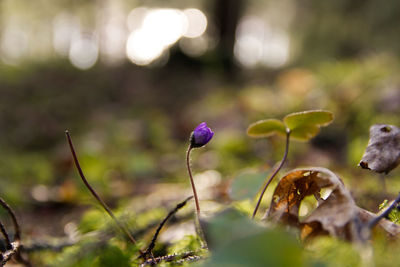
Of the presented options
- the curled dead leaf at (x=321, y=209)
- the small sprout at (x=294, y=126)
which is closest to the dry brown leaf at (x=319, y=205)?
the curled dead leaf at (x=321, y=209)

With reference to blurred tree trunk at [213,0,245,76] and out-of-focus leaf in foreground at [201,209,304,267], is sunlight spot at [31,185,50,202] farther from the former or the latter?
blurred tree trunk at [213,0,245,76]

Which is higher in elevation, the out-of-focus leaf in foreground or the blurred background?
the out-of-focus leaf in foreground

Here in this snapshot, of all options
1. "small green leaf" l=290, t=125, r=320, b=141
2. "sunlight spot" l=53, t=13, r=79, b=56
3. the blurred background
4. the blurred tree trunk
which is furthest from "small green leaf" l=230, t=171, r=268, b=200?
"sunlight spot" l=53, t=13, r=79, b=56

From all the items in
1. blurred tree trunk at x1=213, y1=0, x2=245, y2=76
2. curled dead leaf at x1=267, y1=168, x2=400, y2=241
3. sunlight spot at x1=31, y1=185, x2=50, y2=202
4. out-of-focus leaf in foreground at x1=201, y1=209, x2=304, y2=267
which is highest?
blurred tree trunk at x1=213, y1=0, x2=245, y2=76

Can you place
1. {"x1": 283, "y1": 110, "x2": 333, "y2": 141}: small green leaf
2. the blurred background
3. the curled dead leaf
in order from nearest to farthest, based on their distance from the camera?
the curled dead leaf < {"x1": 283, "y1": 110, "x2": 333, "y2": 141}: small green leaf < the blurred background

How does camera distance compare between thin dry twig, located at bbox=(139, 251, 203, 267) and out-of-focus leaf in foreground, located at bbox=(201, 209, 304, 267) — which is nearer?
out-of-focus leaf in foreground, located at bbox=(201, 209, 304, 267)

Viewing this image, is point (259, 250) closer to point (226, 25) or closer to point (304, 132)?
point (304, 132)

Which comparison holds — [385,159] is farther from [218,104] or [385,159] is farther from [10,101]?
[10,101]

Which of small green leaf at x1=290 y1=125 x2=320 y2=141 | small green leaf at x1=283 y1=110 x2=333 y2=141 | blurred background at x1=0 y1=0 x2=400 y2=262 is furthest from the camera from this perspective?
blurred background at x1=0 y1=0 x2=400 y2=262

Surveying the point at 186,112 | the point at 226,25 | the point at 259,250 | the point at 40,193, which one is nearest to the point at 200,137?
the point at 259,250
